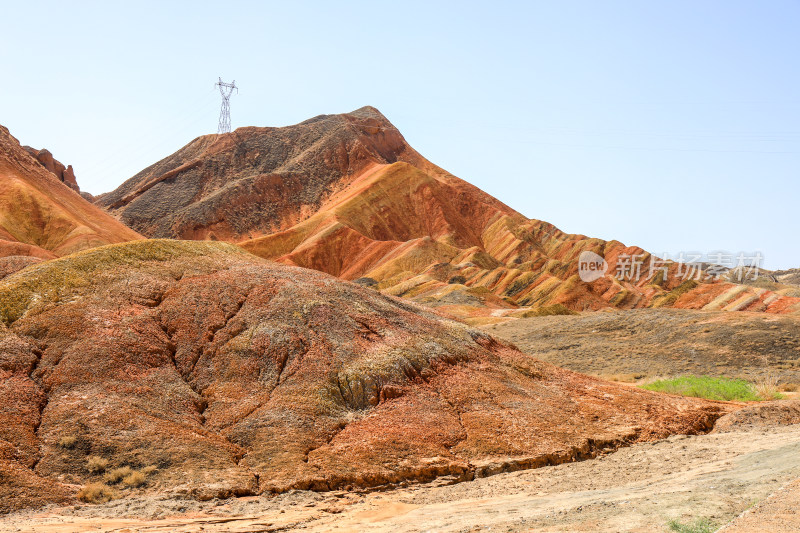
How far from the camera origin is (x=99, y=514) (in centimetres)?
1123

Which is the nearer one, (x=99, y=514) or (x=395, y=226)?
(x=99, y=514)

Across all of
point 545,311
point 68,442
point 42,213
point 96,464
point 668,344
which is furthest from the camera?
point 42,213

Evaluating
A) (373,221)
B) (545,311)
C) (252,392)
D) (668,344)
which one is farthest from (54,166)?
(252,392)

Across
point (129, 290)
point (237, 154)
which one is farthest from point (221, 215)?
point (129, 290)

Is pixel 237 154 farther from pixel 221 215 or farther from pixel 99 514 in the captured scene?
pixel 99 514

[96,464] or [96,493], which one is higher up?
[96,464]

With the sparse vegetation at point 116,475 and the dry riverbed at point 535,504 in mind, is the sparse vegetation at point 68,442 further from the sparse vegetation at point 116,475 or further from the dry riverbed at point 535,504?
the dry riverbed at point 535,504

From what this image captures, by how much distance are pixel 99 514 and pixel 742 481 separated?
10215 millimetres

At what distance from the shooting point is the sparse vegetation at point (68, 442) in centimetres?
1305

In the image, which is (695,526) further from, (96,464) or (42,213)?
(42,213)

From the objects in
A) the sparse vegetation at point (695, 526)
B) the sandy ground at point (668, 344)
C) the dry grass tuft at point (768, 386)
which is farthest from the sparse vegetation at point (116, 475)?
the sandy ground at point (668, 344)

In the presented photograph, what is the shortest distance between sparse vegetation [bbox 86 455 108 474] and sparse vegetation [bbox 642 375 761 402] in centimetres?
1923

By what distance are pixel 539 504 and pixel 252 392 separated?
758cm

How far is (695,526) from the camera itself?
7.91 meters
